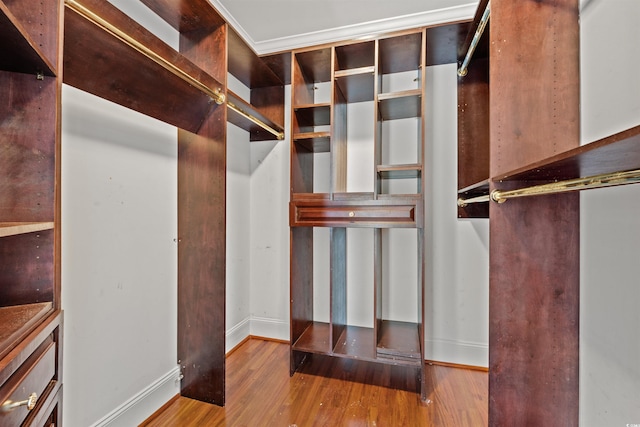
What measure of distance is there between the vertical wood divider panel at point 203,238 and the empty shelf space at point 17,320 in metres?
0.94

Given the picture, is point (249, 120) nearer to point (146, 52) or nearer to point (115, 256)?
point (146, 52)

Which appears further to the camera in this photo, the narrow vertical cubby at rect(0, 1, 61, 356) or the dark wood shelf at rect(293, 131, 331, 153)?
the dark wood shelf at rect(293, 131, 331, 153)

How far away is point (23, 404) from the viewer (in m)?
0.66

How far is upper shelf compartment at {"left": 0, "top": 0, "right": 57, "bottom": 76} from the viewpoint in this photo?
2.29 ft

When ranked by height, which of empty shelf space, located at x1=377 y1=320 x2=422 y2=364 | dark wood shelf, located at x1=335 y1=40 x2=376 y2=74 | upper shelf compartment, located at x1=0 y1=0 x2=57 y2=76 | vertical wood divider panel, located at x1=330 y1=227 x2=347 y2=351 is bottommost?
empty shelf space, located at x1=377 y1=320 x2=422 y2=364

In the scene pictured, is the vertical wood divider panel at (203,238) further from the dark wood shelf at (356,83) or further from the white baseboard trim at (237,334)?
the dark wood shelf at (356,83)

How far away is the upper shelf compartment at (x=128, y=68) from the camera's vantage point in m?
1.09

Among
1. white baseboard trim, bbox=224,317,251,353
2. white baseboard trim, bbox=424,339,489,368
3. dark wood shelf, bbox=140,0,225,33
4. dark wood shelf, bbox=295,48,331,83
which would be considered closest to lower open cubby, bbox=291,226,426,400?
white baseboard trim, bbox=424,339,489,368

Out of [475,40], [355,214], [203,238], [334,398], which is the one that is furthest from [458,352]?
[475,40]

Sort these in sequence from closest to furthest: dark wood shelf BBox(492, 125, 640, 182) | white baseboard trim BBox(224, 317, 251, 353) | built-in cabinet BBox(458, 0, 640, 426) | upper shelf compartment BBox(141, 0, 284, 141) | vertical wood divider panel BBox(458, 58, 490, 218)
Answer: dark wood shelf BBox(492, 125, 640, 182) < built-in cabinet BBox(458, 0, 640, 426) < upper shelf compartment BBox(141, 0, 284, 141) < vertical wood divider panel BBox(458, 58, 490, 218) < white baseboard trim BBox(224, 317, 251, 353)

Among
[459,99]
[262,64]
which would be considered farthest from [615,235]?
[262,64]

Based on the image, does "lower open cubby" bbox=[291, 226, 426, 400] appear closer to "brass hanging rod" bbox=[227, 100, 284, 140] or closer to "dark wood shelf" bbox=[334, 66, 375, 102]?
"brass hanging rod" bbox=[227, 100, 284, 140]

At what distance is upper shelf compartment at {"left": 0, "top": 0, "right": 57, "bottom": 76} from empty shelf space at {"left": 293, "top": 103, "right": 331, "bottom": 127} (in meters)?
1.36

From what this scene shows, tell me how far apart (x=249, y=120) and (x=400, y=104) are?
1.06 metres
